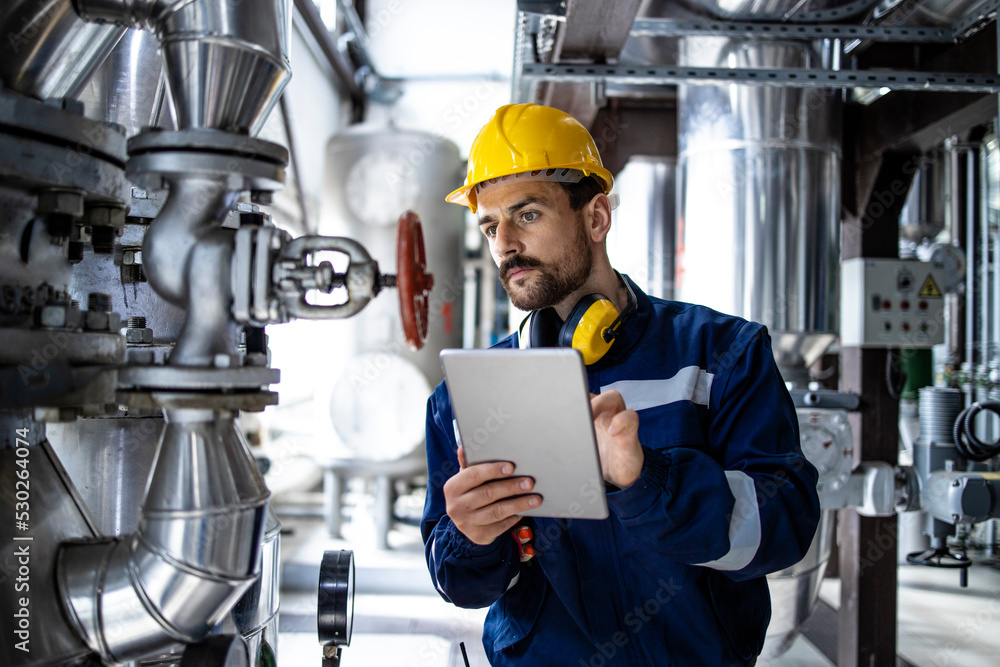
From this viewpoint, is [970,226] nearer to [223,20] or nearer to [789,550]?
[789,550]

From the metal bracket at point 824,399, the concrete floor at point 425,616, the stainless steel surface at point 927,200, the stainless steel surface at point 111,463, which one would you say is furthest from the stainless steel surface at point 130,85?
the stainless steel surface at point 927,200

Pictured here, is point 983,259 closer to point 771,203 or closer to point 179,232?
point 771,203

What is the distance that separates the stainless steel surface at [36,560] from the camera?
0.77 m

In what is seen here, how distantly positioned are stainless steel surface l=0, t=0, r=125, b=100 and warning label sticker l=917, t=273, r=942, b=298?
2.70 m

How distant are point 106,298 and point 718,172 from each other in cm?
193

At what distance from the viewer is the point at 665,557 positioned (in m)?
1.08

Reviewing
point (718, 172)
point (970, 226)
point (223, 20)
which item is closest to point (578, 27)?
point (718, 172)

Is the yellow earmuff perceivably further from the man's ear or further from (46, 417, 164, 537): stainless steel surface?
(46, 417, 164, 537): stainless steel surface

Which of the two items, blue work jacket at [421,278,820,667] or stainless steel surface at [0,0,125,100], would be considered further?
blue work jacket at [421,278,820,667]

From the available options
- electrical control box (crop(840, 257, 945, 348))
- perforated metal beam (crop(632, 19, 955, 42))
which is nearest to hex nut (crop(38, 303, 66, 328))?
perforated metal beam (crop(632, 19, 955, 42))

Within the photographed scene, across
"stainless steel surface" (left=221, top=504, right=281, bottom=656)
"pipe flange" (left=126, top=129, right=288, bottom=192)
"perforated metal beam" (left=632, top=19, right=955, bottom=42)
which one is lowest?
"stainless steel surface" (left=221, top=504, right=281, bottom=656)

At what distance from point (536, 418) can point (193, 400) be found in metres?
0.38

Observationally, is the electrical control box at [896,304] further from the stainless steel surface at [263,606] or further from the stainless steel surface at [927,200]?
the stainless steel surface at [263,606]

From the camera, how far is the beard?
1386 millimetres
